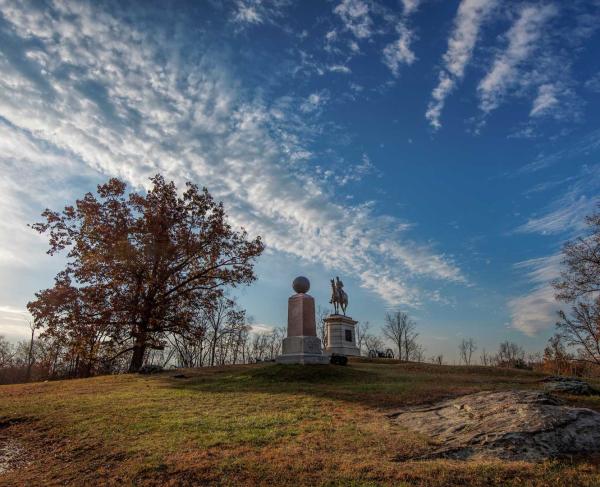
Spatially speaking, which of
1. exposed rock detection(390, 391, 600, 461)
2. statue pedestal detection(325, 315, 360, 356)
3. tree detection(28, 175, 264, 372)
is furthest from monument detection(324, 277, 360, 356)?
exposed rock detection(390, 391, 600, 461)

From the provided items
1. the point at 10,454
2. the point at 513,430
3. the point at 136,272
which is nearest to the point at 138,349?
the point at 136,272

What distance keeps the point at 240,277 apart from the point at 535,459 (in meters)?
20.1

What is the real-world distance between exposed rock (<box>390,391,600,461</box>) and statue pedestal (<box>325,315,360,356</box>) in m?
24.0

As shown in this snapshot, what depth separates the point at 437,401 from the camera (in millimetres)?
10664

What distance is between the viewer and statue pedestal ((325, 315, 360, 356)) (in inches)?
1270

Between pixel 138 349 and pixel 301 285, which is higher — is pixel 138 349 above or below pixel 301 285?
below

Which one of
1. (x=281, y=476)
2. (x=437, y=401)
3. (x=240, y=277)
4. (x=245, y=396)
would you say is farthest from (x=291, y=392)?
(x=240, y=277)

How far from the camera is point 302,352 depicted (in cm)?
1828

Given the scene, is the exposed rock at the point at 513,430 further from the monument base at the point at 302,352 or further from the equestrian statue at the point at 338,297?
the equestrian statue at the point at 338,297

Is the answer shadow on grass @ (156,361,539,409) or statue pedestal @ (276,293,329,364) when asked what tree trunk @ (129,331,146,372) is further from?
statue pedestal @ (276,293,329,364)

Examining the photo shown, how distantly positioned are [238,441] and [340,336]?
25.9m

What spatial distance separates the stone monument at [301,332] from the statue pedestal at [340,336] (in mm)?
13535

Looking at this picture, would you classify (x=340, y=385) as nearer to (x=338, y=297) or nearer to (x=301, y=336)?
(x=301, y=336)

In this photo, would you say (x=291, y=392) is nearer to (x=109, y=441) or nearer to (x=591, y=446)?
(x=109, y=441)
